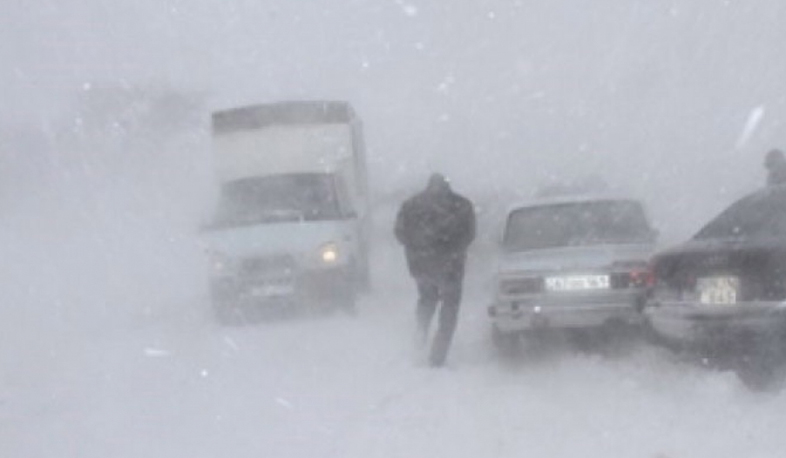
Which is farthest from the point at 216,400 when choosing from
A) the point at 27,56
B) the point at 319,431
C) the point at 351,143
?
the point at 27,56

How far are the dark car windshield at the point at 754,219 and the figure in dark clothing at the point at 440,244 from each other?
243 cm

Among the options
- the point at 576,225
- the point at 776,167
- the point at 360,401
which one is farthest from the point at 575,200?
the point at 360,401

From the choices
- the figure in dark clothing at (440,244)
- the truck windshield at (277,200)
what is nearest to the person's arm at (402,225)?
the figure in dark clothing at (440,244)

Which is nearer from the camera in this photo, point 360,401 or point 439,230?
point 360,401

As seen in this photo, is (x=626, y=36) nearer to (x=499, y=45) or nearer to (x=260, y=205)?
(x=499, y=45)

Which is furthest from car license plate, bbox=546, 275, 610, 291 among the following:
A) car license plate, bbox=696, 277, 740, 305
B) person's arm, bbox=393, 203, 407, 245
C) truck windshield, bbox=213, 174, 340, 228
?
truck windshield, bbox=213, 174, 340, 228

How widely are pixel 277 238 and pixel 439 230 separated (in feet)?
15.0

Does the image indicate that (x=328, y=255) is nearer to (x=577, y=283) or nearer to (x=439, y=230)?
(x=439, y=230)

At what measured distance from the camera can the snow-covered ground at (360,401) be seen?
942 cm

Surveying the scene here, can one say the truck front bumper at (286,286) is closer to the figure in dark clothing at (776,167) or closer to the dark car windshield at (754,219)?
the figure in dark clothing at (776,167)

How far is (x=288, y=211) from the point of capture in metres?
17.8

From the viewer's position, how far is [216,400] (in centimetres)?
1168

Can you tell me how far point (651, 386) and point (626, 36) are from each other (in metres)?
32.5

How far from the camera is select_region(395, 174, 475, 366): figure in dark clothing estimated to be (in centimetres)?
1274
